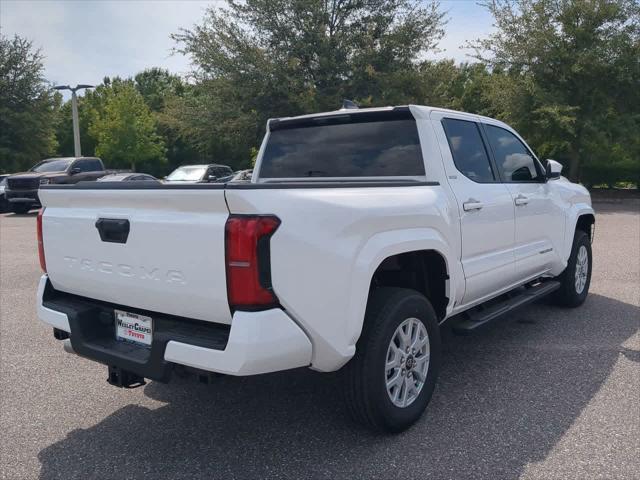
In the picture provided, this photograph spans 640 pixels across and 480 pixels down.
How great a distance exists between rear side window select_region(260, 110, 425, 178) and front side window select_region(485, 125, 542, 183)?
111 cm

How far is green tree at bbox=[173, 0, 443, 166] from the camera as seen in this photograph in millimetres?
23875

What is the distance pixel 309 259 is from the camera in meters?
2.72

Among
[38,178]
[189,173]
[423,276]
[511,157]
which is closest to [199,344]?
[423,276]

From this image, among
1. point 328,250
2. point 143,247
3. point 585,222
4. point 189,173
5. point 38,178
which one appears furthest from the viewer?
point 38,178

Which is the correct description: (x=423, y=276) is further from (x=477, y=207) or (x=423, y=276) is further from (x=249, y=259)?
(x=249, y=259)

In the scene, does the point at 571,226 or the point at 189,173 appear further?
the point at 189,173

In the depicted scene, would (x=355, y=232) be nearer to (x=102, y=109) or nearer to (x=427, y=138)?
(x=427, y=138)

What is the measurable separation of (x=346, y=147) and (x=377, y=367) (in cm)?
182

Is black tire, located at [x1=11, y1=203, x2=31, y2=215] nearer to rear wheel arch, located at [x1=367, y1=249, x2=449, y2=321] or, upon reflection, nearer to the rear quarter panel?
rear wheel arch, located at [x1=367, y1=249, x2=449, y2=321]

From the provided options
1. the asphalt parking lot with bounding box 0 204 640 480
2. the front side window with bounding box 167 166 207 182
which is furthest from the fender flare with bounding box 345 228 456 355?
the front side window with bounding box 167 166 207 182

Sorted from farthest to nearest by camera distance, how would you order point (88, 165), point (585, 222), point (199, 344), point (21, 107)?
point (21, 107), point (88, 165), point (585, 222), point (199, 344)

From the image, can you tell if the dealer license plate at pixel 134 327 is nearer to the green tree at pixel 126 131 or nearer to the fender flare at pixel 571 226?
the fender flare at pixel 571 226

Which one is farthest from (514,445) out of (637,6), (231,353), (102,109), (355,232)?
(102,109)

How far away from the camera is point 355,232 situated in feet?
9.69
